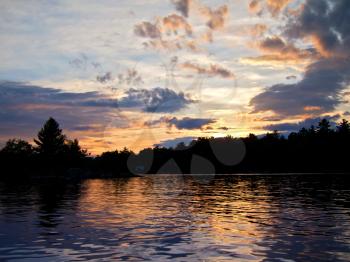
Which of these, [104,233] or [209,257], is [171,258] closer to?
[209,257]

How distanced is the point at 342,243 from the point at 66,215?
22.8m

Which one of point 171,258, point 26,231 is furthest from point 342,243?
point 26,231

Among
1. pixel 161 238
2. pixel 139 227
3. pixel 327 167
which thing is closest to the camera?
pixel 161 238

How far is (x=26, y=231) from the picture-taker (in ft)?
91.4

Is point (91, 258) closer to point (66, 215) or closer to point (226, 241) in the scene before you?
point (226, 241)

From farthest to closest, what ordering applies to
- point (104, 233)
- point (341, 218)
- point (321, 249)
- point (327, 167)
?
point (327, 167) < point (341, 218) < point (104, 233) < point (321, 249)

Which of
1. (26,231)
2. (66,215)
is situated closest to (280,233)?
(26,231)

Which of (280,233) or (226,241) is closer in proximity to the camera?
(226,241)

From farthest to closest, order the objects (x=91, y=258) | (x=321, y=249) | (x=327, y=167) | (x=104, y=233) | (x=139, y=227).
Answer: (x=327, y=167)
(x=139, y=227)
(x=104, y=233)
(x=321, y=249)
(x=91, y=258)

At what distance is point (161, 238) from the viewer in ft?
80.5

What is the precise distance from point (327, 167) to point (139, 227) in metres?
176

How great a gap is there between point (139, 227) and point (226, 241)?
7384mm

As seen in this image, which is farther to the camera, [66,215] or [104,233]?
[66,215]

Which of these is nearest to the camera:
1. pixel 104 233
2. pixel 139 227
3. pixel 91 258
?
pixel 91 258
